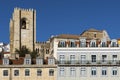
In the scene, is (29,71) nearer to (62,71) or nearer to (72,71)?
(62,71)

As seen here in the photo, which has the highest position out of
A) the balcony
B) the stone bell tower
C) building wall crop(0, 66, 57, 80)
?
the stone bell tower

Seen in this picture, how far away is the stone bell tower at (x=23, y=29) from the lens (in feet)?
585

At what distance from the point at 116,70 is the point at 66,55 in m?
9.10

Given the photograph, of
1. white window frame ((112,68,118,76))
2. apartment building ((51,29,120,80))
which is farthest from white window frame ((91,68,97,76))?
white window frame ((112,68,118,76))

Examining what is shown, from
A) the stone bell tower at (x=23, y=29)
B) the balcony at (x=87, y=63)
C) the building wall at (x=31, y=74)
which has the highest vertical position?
the stone bell tower at (x=23, y=29)

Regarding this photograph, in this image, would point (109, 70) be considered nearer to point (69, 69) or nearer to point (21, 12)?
point (69, 69)

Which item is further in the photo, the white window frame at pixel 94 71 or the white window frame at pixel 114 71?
the white window frame at pixel 94 71

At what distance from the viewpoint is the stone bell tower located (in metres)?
178

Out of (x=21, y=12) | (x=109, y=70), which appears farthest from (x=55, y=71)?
(x=21, y=12)

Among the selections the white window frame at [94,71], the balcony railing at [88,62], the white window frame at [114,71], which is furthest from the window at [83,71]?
the white window frame at [114,71]

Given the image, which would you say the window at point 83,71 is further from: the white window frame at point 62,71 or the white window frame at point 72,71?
the white window frame at point 62,71

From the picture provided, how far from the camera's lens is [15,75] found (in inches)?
3708

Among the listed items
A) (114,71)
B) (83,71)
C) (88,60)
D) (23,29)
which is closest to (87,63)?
(88,60)

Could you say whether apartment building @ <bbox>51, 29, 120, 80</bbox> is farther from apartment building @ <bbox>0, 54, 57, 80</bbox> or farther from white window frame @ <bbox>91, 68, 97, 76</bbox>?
apartment building @ <bbox>0, 54, 57, 80</bbox>
